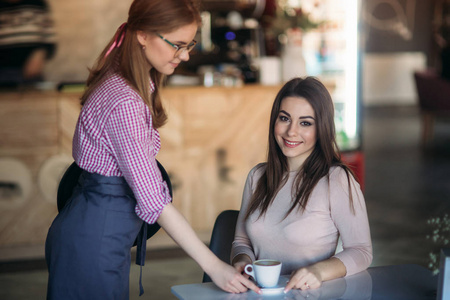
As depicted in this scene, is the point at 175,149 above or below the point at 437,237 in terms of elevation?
above

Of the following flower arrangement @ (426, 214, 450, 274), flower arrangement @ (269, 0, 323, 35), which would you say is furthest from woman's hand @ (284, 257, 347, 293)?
flower arrangement @ (269, 0, 323, 35)

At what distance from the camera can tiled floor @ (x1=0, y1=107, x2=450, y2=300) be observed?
12.1 feet

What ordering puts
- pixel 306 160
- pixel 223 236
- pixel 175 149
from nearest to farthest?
pixel 306 160
pixel 223 236
pixel 175 149

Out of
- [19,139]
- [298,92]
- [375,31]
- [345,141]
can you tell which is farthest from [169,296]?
[375,31]

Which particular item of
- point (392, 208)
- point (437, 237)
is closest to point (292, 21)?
point (392, 208)

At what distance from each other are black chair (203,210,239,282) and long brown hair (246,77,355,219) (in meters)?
0.19

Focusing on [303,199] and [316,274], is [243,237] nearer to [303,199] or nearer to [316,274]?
[303,199]

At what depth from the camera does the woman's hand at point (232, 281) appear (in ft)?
5.04

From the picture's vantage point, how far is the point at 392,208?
541cm

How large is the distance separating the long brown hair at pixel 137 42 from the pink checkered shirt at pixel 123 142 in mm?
36

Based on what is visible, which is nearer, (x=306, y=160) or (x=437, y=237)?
(x=306, y=160)

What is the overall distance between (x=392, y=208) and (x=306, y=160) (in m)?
3.68

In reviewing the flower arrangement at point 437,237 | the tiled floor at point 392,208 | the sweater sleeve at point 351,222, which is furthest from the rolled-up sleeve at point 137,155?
the flower arrangement at point 437,237

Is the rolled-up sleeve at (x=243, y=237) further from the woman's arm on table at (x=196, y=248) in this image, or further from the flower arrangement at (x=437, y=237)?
the flower arrangement at (x=437, y=237)
